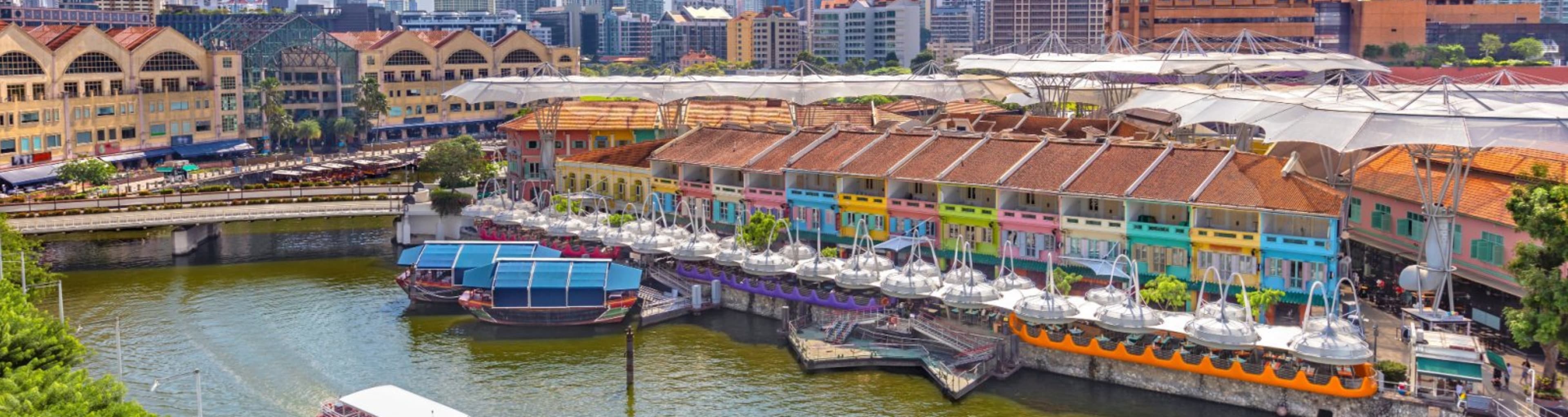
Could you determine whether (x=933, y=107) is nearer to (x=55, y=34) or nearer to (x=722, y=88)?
(x=722, y=88)

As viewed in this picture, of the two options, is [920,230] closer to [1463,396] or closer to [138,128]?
[1463,396]

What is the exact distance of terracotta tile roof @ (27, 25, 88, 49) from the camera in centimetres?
11819

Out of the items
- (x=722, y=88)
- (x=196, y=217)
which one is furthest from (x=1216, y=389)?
(x=196, y=217)

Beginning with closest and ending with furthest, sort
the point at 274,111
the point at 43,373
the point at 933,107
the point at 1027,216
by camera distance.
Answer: the point at 43,373 < the point at 1027,216 < the point at 933,107 < the point at 274,111

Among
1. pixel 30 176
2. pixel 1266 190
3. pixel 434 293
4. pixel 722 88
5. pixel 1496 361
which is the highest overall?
pixel 722 88

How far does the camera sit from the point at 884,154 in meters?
76.2

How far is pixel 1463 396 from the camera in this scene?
4956 cm

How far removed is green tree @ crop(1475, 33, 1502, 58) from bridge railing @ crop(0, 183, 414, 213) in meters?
134

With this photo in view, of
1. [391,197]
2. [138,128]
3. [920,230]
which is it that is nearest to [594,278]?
[920,230]

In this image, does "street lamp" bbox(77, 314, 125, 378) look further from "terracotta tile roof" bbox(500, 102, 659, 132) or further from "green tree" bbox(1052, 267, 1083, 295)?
"green tree" bbox(1052, 267, 1083, 295)

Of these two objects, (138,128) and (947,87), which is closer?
(947,87)

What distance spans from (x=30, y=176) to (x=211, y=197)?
2504 cm

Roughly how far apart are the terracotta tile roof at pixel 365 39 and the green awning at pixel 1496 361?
119m

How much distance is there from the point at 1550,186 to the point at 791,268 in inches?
1171
